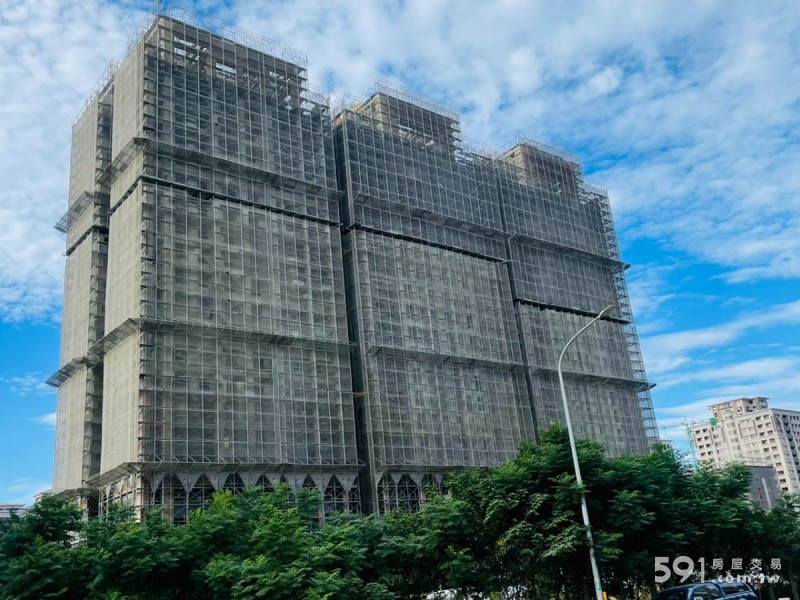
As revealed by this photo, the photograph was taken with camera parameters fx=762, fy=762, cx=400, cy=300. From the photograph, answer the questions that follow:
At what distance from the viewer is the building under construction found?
4681 cm

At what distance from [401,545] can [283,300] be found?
80.6ft

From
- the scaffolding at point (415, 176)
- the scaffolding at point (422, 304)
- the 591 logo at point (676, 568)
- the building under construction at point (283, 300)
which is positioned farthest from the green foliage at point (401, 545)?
the scaffolding at point (415, 176)

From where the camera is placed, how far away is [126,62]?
55.3 metres

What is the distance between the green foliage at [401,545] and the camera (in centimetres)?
2664

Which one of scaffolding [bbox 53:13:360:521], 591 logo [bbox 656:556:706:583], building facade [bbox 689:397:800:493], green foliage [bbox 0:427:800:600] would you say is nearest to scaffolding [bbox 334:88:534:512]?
scaffolding [bbox 53:13:360:521]

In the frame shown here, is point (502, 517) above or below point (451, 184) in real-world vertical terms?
below

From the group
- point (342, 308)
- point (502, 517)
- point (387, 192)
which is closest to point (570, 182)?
point (387, 192)

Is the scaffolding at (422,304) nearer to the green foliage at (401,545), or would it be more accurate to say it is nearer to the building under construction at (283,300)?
the building under construction at (283,300)

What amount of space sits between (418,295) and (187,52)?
81.1 feet

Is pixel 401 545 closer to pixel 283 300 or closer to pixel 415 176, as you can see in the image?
pixel 283 300

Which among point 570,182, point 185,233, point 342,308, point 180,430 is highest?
point 570,182

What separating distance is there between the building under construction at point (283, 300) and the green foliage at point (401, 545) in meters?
9.99

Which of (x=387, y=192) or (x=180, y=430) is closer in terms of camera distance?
(x=180, y=430)

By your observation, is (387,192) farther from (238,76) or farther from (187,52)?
(187,52)
